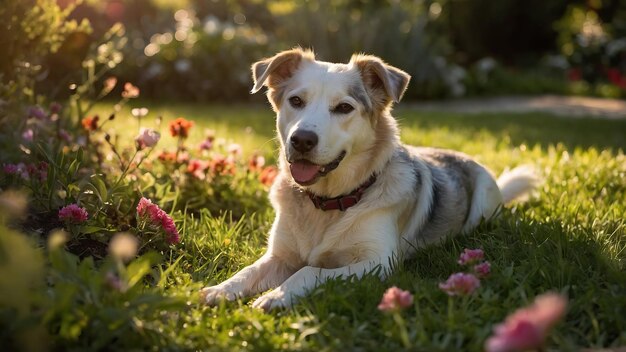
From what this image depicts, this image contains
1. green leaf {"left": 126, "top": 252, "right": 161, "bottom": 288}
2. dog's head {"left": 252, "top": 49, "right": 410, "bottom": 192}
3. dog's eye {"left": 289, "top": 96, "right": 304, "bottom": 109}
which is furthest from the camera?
dog's eye {"left": 289, "top": 96, "right": 304, "bottom": 109}

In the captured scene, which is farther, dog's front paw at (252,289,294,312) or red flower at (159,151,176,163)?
red flower at (159,151,176,163)

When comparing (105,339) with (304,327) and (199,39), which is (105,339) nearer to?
(304,327)

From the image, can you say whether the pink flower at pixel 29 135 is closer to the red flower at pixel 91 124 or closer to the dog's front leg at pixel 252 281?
the red flower at pixel 91 124

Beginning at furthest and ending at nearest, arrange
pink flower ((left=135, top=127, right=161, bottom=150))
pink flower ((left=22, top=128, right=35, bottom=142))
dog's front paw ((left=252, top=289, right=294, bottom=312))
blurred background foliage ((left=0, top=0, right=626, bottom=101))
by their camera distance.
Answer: blurred background foliage ((left=0, top=0, right=626, bottom=101))
pink flower ((left=22, top=128, right=35, bottom=142))
pink flower ((left=135, top=127, right=161, bottom=150))
dog's front paw ((left=252, top=289, right=294, bottom=312))

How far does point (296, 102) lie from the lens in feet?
13.4

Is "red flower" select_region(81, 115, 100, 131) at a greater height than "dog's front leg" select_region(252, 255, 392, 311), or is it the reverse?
"red flower" select_region(81, 115, 100, 131)

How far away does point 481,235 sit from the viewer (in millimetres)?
4398

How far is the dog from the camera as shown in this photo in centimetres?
381

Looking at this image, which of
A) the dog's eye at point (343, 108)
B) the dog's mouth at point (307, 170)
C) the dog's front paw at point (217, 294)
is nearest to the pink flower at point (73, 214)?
the dog's front paw at point (217, 294)

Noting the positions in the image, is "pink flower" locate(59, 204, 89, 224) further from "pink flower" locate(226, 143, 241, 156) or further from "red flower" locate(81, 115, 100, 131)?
"pink flower" locate(226, 143, 241, 156)

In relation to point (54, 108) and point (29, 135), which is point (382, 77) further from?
point (54, 108)

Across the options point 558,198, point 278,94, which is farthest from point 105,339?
point 558,198

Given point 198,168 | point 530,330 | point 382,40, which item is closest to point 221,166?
point 198,168

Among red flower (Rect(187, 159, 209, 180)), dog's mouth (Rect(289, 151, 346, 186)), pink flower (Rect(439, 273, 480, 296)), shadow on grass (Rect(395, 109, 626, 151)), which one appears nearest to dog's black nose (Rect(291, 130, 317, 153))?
dog's mouth (Rect(289, 151, 346, 186))
